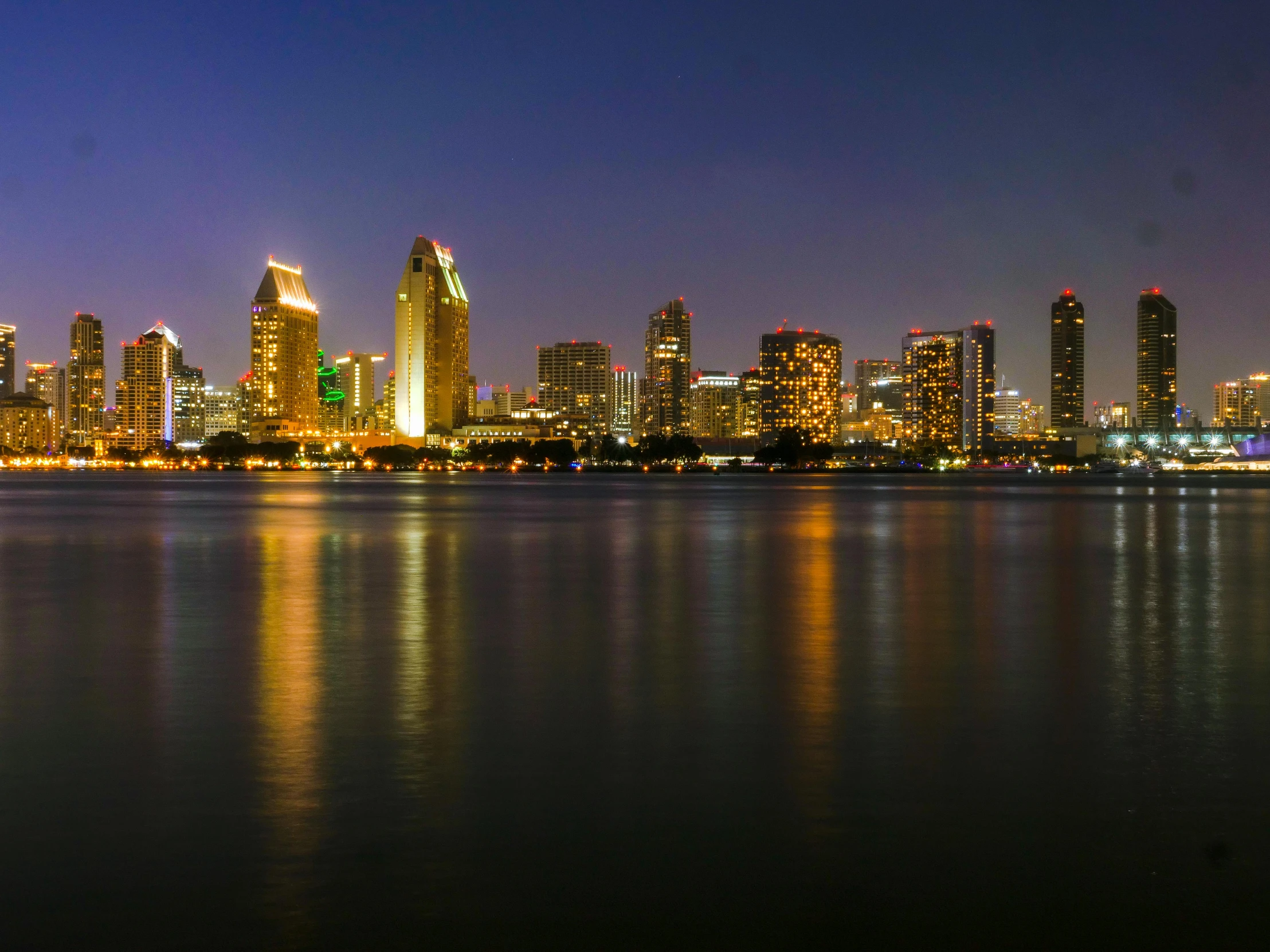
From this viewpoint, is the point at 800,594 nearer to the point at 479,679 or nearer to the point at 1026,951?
the point at 479,679

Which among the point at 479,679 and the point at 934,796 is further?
the point at 479,679

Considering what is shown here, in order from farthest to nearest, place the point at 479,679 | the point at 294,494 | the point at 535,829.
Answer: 1. the point at 294,494
2. the point at 479,679
3. the point at 535,829

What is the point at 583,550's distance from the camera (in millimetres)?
35062

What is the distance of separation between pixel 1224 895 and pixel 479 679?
8635mm

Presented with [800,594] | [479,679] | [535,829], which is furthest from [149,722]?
[800,594]

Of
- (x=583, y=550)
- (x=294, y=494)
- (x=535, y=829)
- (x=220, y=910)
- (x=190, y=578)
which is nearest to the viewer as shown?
(x=220, y=910)

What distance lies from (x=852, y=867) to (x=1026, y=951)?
1.26 meters

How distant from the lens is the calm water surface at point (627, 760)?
6.52 meters

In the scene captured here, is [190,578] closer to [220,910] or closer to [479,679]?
[479,679]

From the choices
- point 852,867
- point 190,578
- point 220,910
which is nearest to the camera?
point 220,910

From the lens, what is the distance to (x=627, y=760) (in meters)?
9.69

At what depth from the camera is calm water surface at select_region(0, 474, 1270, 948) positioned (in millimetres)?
6520

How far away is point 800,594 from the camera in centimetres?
2311

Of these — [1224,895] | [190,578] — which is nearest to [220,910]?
[1224,895]
